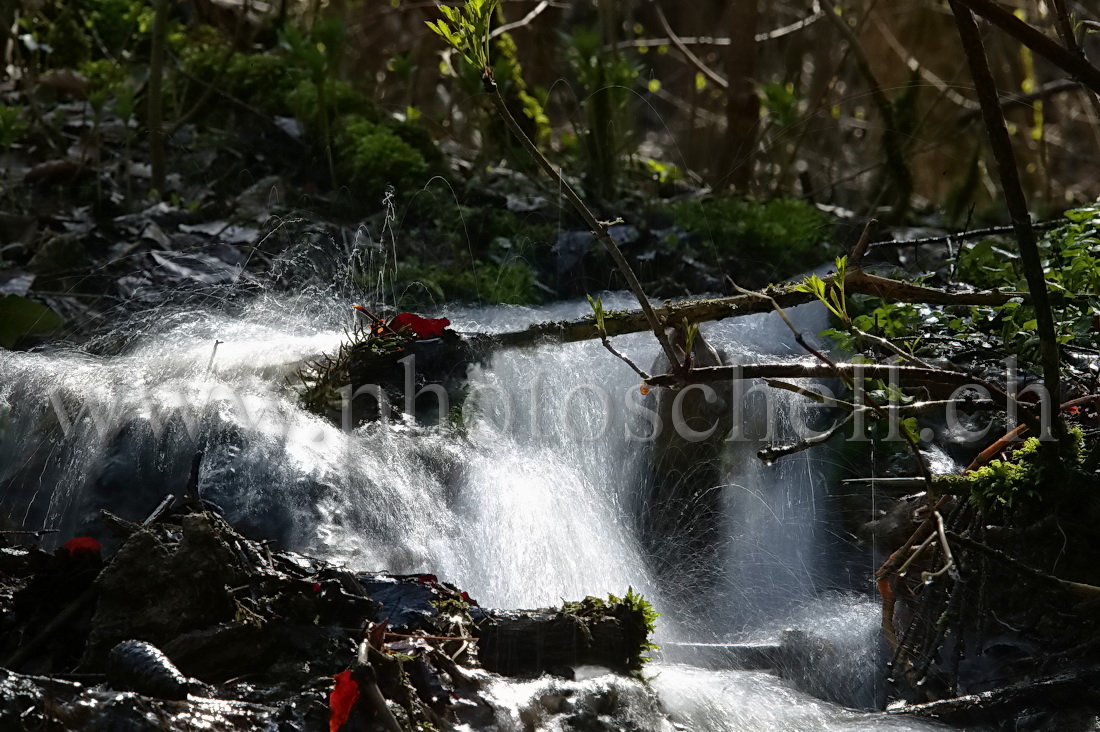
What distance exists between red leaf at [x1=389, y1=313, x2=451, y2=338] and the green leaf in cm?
146

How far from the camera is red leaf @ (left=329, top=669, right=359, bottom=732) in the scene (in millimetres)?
1974

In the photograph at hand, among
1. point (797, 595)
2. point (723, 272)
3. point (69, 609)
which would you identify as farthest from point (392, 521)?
point (723, 272)

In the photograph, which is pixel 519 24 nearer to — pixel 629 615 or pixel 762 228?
pixel 762 228

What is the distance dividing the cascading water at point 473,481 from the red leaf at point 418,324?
23cm

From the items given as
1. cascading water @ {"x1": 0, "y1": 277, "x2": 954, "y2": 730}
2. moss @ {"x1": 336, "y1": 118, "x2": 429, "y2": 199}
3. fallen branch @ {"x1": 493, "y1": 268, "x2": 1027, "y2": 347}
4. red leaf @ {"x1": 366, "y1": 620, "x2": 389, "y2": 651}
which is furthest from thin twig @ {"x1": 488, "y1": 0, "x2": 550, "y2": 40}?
red leaf @ {"x1": 366, "y1": 620, "x2": 389, "y2": 651}

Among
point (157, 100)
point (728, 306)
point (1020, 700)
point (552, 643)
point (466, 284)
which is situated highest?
point (157, 100)

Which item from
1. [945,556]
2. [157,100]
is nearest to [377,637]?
[945,556]

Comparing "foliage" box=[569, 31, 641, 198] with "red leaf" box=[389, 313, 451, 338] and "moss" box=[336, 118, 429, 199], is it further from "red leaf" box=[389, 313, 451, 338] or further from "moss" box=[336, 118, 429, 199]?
"red leaf" box=[389, 313, 451, 338]

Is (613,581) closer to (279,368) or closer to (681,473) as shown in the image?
(681,473)

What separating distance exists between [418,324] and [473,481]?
69cm

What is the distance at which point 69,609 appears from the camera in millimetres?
2281

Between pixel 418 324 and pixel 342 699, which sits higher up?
pixel 418 324

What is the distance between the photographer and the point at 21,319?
3758 millimetres

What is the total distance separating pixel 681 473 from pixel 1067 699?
1447 millimetres
